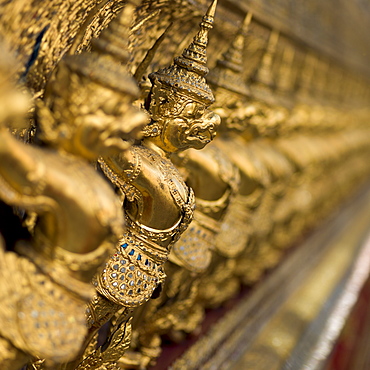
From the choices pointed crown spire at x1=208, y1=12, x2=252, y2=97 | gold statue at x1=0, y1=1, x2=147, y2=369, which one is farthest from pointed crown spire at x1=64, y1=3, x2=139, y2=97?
pointed crown spire at x1=208, y1=12, x2=252, y2=97

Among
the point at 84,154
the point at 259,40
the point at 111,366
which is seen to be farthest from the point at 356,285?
the point at 84,154

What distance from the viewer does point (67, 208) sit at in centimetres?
92

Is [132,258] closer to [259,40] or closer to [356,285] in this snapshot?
[259,40]

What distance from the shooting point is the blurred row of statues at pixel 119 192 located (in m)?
0.92

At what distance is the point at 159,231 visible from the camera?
1280 mm

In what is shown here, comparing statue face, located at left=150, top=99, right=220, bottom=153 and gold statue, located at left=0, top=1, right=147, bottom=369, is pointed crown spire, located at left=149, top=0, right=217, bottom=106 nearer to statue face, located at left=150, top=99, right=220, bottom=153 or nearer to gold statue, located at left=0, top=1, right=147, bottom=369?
statue face, located at left=150, top=99, right=220, bottom=153

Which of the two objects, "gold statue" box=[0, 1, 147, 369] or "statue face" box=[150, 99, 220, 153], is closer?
"gold statue" box=[0, 1, 147, 369]

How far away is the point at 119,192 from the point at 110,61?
1.93ft

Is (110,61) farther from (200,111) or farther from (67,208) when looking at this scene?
(200,111)

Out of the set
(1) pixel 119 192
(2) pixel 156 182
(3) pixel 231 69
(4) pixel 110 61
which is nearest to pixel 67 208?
(4) pixel 110 61

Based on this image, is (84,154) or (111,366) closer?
(84,154)

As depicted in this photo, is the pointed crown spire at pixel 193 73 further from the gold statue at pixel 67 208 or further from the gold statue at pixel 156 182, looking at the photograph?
the gold statue at pixel 67 208

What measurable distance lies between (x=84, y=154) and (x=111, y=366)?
2.27 ft

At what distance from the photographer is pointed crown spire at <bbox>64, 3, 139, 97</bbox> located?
0.92 meters
